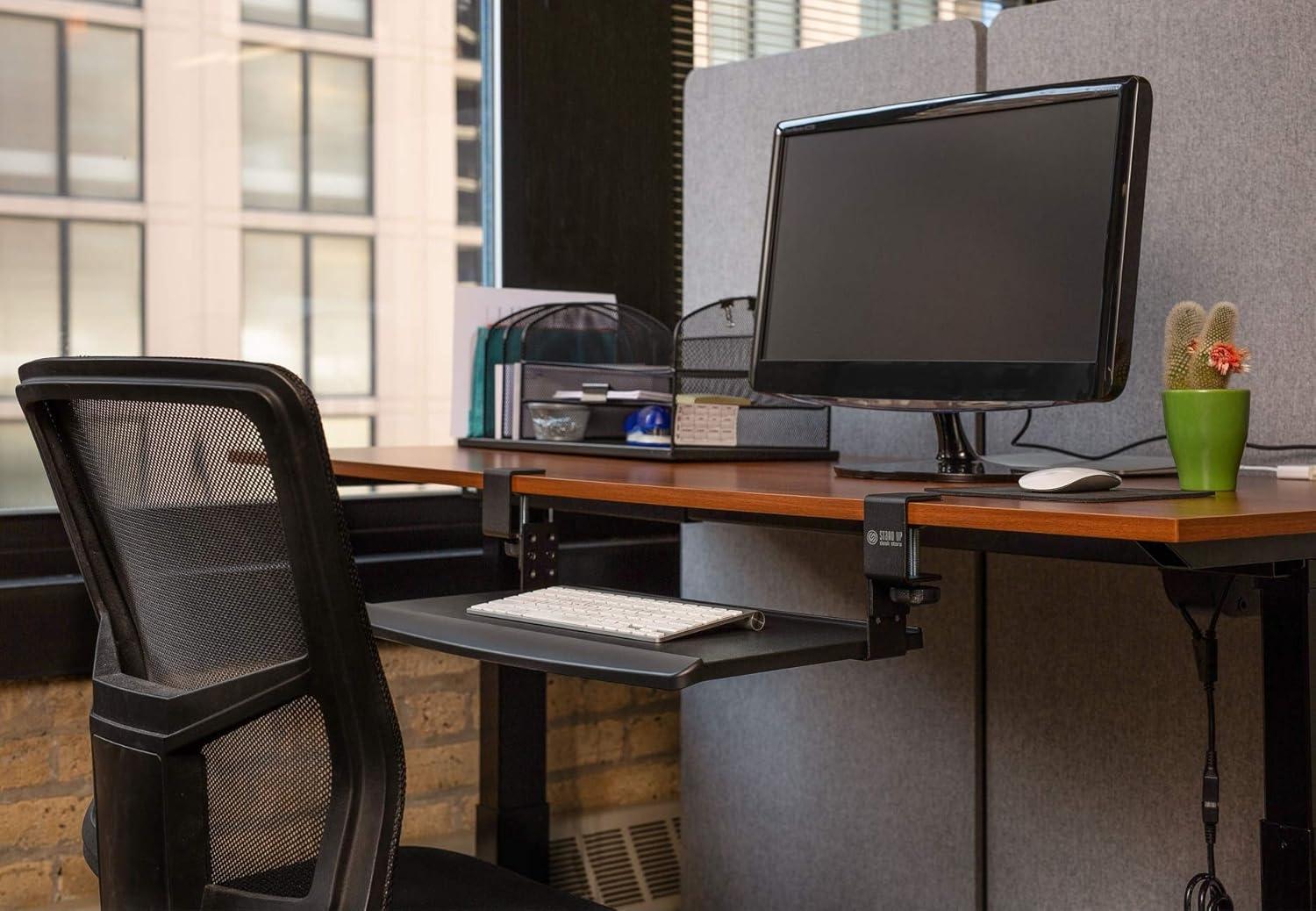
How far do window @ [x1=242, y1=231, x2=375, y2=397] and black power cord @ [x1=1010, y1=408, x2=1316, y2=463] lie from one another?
113cm

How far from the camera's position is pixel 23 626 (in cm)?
203

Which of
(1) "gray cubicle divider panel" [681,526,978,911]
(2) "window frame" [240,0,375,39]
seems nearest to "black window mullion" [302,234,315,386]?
(2) "window frame" [240,0,375,39]

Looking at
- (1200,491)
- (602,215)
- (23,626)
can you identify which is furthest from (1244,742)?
(23,626)

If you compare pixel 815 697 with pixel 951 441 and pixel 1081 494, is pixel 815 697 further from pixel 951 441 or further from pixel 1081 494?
pixel 1081 494

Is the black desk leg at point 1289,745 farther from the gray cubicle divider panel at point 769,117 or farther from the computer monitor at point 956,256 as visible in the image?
the gray cubicle divider panel at point 769,117

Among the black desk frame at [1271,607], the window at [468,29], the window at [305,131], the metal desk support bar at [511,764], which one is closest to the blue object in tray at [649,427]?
the metal desk support bar at [511,764]

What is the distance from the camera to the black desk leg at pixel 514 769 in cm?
214

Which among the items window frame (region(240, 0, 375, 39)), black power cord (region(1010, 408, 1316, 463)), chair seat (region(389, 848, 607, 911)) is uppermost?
window frame (region(240, 0, 375, 39))

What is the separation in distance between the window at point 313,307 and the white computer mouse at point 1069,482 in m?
1.37

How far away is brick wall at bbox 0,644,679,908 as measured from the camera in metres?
2.09

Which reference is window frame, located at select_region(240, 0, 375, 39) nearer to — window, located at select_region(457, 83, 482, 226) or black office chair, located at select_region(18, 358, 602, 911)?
window, located at select_region(457, 83, 482, 226)

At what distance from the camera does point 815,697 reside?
7.49 feet

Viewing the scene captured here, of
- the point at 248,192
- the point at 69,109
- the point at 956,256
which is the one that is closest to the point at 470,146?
the point at 248,192

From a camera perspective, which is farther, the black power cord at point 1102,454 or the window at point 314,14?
the window at point 314,14
